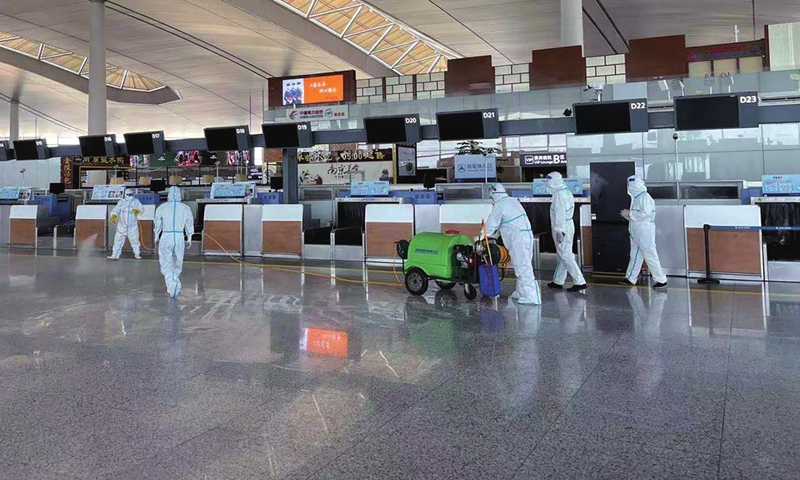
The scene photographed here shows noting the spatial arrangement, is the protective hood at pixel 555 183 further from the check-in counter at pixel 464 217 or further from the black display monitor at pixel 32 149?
the black display monitor at pixel 32 149

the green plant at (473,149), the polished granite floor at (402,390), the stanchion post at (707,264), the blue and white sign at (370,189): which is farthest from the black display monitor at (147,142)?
the stanchion post at (707,264)

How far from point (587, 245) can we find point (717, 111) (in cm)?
335

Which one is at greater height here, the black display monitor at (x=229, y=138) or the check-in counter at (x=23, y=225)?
the black display monitor at (x=229, y=138)

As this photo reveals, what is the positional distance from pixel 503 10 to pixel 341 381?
23284mm

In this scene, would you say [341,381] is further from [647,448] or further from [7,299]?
[7,299]

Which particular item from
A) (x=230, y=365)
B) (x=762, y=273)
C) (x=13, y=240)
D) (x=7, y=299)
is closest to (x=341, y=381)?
(x=230, y=365)

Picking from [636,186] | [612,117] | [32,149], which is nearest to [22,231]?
[32,149]

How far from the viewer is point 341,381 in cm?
408

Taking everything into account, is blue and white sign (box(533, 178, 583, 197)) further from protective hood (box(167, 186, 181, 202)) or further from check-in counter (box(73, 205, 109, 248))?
check-in counter (box(73, 205, 109, 248))

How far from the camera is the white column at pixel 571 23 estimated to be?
62.7 ft

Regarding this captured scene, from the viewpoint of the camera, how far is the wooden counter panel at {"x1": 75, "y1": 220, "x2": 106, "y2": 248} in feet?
53.2

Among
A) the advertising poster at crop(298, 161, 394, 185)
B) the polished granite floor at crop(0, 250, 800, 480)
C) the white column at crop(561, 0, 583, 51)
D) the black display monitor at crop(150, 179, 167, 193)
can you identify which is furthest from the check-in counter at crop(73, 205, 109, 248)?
the white column at crop(561, 0, 583, 51)

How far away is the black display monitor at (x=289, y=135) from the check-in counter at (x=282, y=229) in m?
1.57

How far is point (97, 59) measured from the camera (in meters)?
24.4
